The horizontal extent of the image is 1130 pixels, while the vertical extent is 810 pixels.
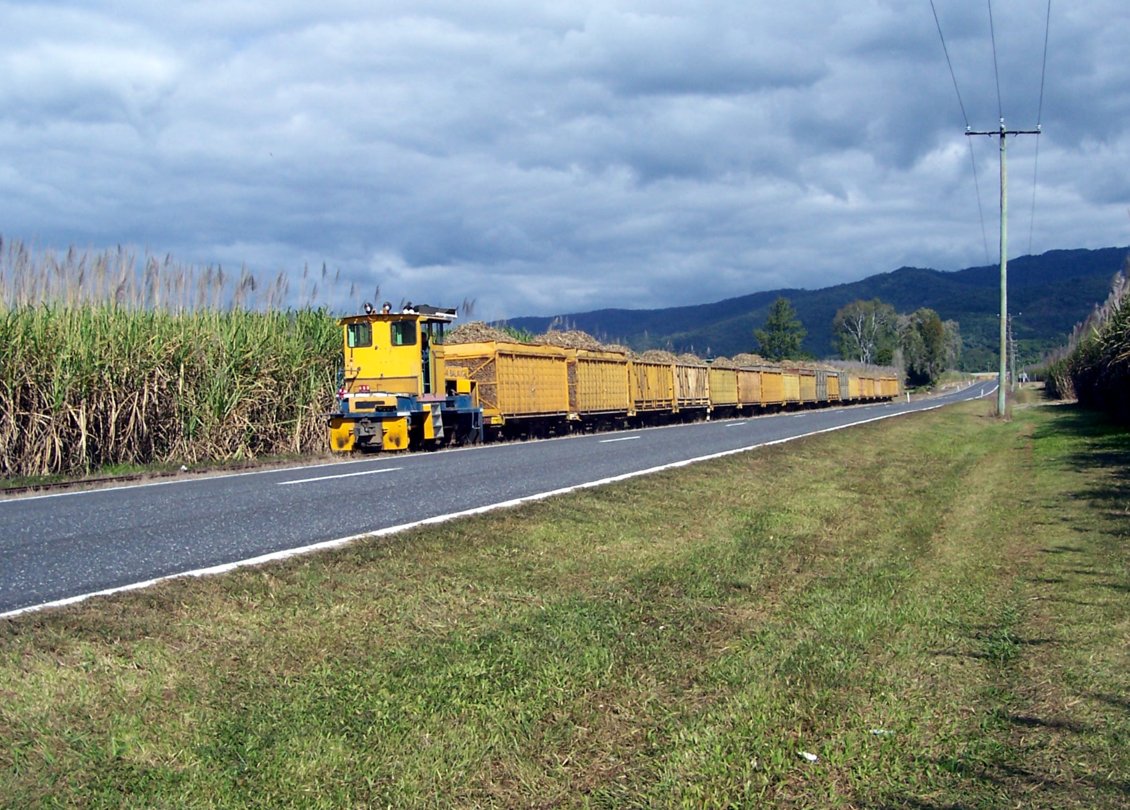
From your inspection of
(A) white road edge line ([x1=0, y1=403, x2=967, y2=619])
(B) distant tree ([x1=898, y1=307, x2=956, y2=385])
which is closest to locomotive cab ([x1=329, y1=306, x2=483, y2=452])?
(A) white road edge line ([x1=0, y1=403, x2=967, y2=619])

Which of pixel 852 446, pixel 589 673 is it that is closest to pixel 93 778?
pixel 589 673

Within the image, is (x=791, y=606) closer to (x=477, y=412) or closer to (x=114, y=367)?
(x=114, y=367)

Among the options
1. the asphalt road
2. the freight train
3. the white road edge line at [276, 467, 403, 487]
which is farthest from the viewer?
the freight train

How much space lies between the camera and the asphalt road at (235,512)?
7207mm

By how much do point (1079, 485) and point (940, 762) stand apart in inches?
452

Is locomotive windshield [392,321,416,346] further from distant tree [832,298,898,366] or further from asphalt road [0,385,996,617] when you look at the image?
distant tree [832,298,898,366]

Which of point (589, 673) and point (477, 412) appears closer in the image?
point (589, 673)

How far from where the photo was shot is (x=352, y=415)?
2064cm

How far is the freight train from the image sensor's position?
2105 centimetres

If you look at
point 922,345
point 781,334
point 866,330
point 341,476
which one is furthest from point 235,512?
point 866,330

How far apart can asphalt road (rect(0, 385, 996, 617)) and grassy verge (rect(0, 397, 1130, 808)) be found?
2.94 ft

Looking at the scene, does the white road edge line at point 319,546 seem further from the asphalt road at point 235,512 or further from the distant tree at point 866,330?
the distant tree at point 866,330

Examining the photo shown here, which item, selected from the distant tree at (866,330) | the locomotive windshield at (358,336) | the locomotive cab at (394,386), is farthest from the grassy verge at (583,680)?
the distant tree at (866,330)

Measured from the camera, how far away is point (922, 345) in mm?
141625
